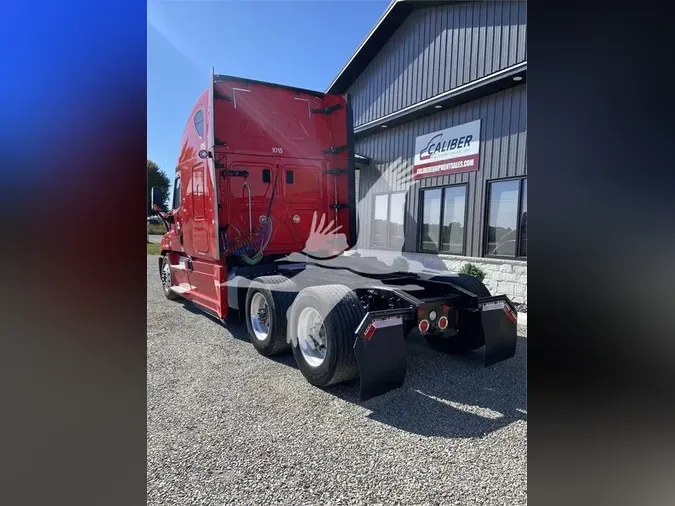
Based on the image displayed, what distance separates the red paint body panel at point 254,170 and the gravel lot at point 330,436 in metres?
1.66

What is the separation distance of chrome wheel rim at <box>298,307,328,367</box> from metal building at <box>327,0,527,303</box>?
424cm

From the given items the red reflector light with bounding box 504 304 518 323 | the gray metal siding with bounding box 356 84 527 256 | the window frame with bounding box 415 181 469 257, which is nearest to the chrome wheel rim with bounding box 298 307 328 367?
the red reflector light with bounding box 504 304 518 323

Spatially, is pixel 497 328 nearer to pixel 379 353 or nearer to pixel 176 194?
pixel 379 353

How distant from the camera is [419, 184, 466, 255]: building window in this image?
772cm

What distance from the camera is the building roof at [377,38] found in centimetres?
816

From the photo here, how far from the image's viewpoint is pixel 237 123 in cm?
506

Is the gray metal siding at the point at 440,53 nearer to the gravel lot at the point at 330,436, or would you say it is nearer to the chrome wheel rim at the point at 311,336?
the chrome wheel rim at the point at 311,336

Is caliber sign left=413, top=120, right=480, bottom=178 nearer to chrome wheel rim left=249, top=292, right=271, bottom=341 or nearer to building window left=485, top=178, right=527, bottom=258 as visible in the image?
building window left=485, top=178, right=527, bottom=258

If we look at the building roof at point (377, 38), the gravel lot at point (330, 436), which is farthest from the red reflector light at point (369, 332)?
the building roof at point (377, 38)

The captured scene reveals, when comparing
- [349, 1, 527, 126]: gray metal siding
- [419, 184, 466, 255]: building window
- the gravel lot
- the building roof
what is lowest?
the gravel lot

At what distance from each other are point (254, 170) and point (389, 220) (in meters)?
4.79

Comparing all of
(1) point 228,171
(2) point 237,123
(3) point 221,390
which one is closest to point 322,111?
(2) point 237,123
